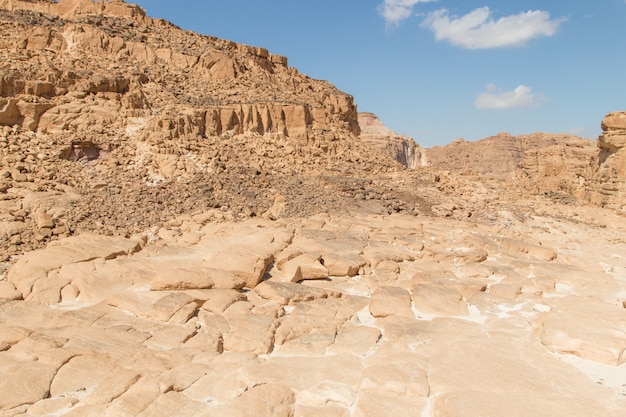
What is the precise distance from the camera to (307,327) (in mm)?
6887

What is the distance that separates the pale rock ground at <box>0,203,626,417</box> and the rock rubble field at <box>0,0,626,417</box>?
0.04 metres

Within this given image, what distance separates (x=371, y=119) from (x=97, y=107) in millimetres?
57022

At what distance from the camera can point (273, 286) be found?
26.9ft

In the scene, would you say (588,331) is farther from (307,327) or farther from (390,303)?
(307,327)

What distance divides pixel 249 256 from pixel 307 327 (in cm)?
252

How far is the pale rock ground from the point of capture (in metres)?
4.98

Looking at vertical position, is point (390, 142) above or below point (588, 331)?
above

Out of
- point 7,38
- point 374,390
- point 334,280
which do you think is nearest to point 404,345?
point 374,390

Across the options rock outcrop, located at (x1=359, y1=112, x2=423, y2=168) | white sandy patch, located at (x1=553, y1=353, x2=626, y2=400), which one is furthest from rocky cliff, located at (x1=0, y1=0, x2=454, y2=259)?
rock outcrop, located at (x1=359, y1=112, x2=423, y2=168)

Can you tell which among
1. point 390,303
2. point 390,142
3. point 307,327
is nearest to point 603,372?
point 390,303

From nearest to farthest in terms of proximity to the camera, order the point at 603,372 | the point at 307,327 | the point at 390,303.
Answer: the point at 603,372 < the point at 307,327 < the point at 390,303

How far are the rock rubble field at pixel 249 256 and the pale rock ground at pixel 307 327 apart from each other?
38mm

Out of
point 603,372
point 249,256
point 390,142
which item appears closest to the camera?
point 603,372

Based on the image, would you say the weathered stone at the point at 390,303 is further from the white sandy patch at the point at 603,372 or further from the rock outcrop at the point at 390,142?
the rock outcrop at the point at 390,142
